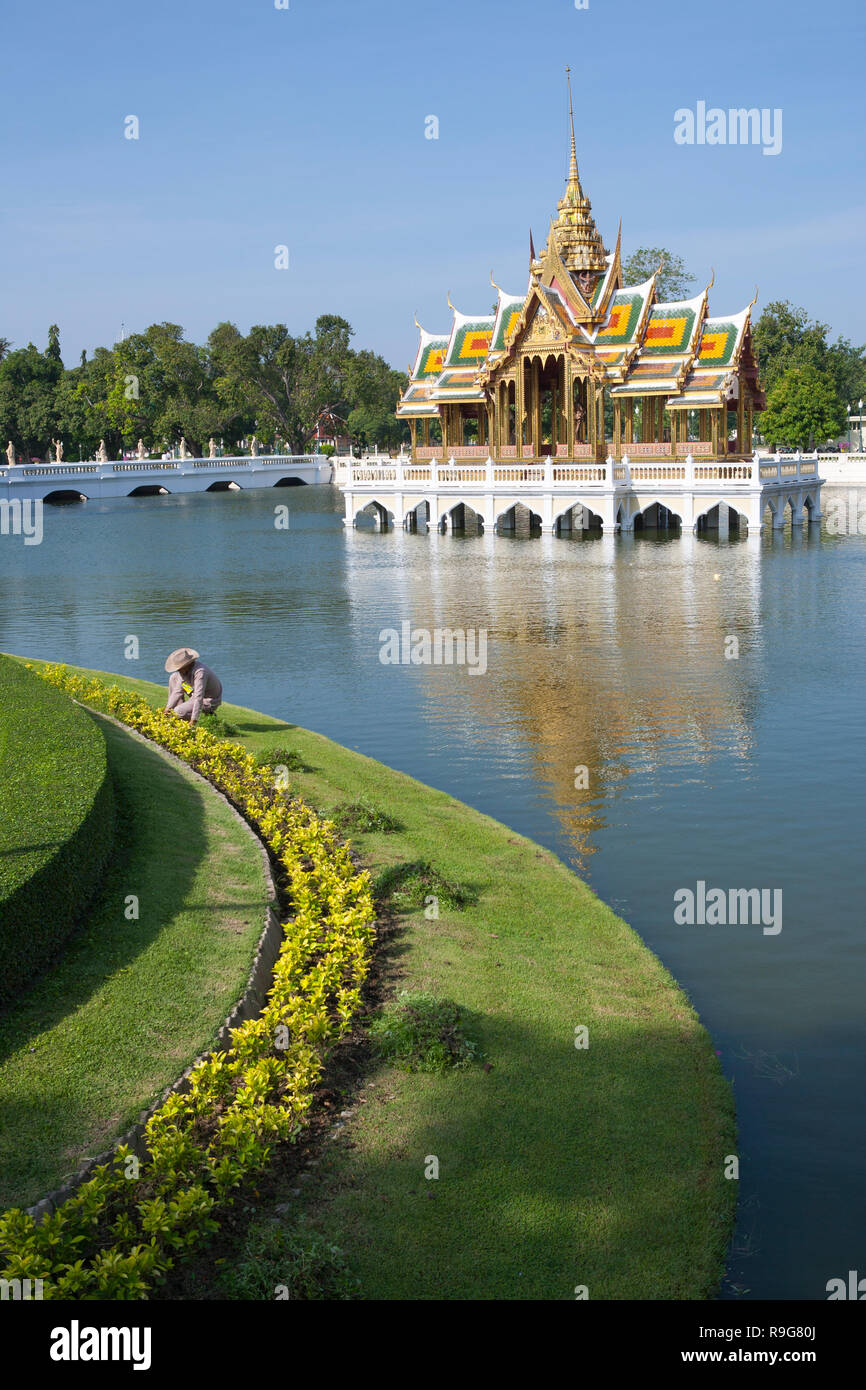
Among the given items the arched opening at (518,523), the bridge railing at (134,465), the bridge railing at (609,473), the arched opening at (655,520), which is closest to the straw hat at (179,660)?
the bridge railing at (609,473)

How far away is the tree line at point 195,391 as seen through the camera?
117688 mm

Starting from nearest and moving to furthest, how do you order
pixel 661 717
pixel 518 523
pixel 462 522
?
pixel 661 717, pixel 518 523, pixel 462 522

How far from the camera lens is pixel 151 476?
101m

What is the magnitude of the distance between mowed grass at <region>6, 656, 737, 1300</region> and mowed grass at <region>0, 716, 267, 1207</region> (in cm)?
137

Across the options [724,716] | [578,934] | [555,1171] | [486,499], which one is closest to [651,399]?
[486,499]

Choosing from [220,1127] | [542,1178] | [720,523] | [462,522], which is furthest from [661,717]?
[462,522]

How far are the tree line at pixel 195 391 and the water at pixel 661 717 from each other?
73.7m

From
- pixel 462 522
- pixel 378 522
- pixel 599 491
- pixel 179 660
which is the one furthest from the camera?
pixel 378 522

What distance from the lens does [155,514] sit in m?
78.7

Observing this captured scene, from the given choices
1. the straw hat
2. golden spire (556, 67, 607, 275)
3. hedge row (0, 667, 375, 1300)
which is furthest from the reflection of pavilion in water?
golden spire (556, 67, 607, 275)

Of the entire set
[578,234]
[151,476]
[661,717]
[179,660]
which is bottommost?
[661,717]

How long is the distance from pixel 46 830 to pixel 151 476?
94.6 metres

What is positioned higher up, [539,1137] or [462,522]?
[462,522]

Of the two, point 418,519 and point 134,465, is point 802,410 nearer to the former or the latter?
point 418,519
